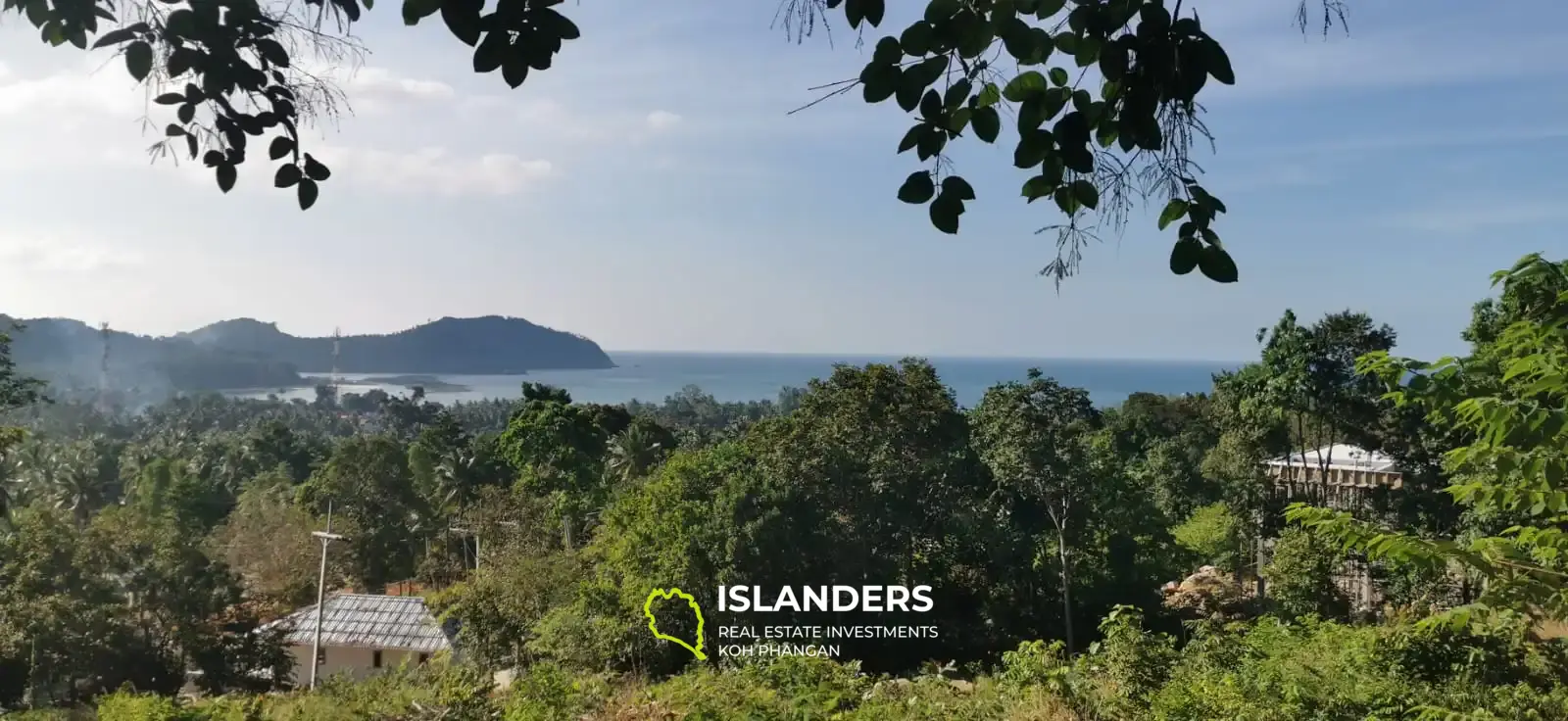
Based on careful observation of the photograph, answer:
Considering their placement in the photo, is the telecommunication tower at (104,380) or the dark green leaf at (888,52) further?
the telecommunication tower at (104,380)

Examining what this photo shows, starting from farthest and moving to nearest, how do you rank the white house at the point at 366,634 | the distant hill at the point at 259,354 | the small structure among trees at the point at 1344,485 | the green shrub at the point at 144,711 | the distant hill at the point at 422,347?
the distant hill at the point at 422,347, the distant hill at the point at 259,354, the white house at the point at 366,634, the small structure among trees at the point at 1344,485, the green shrub at the point at 144,711

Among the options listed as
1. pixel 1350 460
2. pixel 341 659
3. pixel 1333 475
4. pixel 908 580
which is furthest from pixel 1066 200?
pixel 1350 460

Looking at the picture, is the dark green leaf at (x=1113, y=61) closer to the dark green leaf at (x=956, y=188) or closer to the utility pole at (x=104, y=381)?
the dark green leaf at (x=956, y=188)

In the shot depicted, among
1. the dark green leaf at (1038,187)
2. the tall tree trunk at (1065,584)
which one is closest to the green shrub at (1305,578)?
the tall tree trunk at (1065,584)

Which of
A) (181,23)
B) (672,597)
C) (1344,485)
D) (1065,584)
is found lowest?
(1065,584)

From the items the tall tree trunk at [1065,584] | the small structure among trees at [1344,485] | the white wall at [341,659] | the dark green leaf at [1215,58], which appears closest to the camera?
the dark green leaf at [1215,58]

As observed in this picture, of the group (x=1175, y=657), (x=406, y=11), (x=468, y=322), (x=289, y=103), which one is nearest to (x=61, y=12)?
(x=289, y=103)

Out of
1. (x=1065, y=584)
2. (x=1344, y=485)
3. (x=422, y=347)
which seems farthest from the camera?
(x=422, y=347)

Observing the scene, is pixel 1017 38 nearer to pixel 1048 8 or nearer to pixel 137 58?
pixel 1048 8
